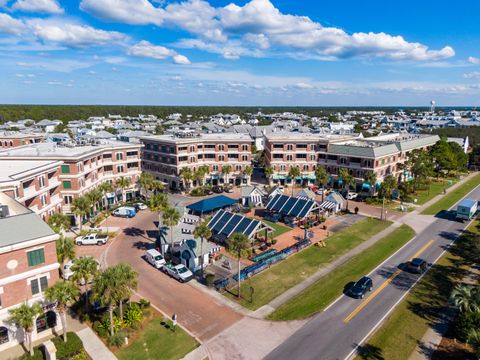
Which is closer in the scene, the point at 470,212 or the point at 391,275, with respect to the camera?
the point at 391,275

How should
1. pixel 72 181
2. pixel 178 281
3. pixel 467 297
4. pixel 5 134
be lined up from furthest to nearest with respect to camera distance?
pixel 5 134 < pixel 72 181 < pixel 178 281 < pixel 467 297

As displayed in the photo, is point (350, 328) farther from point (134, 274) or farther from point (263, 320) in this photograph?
point (134, 274)

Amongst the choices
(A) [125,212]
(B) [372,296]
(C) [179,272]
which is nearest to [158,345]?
(C) [179,272]

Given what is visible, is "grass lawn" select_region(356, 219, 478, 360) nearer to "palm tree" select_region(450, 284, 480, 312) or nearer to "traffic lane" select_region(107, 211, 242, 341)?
"palm tree" select_region(450, 284, 480, 312)

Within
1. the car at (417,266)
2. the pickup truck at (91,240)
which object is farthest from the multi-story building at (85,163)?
the car at (417,266)

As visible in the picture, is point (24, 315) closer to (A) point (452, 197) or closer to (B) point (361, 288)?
(B) point (361, 288)

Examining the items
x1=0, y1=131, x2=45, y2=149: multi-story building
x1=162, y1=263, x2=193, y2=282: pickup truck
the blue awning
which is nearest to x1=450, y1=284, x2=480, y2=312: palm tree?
x1=162, y1=263, x2=193, y2=282: pickup truck

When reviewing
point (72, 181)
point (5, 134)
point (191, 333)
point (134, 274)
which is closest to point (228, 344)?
point (191, 333)
